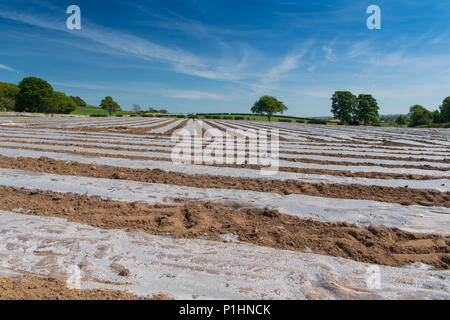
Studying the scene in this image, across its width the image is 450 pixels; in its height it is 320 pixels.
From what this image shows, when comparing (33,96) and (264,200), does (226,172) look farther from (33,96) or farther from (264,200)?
(33,96)

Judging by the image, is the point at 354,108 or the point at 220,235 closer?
the point at 220,235

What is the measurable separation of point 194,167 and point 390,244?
12.3ft

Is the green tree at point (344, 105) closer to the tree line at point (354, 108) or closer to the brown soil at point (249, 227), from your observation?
the tree line at point (354, 108)

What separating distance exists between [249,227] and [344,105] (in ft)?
207

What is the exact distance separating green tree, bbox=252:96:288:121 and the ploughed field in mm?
60736

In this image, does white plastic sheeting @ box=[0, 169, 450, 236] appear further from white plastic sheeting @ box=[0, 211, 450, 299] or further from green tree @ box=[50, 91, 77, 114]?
green tree @ box=[50, 91, 77, 114]

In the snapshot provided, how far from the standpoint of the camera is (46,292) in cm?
156

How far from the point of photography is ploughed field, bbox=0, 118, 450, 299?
168 centimetres

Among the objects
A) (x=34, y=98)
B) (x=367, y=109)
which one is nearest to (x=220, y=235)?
(x=34, y=98)

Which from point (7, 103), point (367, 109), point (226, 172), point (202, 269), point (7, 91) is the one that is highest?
point (7, 91)

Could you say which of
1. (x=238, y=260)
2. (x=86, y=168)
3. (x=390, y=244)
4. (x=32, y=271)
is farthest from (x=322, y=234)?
(x=86, y=168)

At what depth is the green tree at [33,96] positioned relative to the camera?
40188 mm

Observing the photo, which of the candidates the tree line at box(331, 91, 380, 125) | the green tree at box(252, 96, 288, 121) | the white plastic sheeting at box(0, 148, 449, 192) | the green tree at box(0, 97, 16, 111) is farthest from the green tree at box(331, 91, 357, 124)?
the green tree at box(0, 97, 16, 111)

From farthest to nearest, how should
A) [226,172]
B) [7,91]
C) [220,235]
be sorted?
[7,91], [226,172], [220,235]
